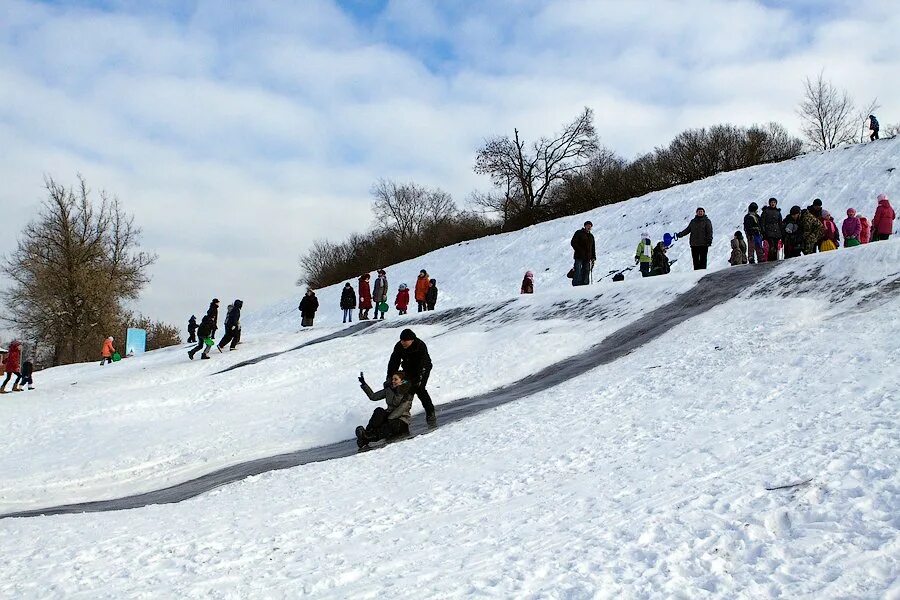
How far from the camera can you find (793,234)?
55.6 ft

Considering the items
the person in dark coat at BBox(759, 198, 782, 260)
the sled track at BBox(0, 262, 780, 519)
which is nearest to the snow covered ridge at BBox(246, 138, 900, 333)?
the person in dark coat at BBox(759, 198, 782, 260)

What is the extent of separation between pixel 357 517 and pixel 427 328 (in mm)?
Result: 13082

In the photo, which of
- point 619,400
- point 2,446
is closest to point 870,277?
point 619,400

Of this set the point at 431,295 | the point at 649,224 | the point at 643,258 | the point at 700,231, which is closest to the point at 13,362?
the point at 431,295

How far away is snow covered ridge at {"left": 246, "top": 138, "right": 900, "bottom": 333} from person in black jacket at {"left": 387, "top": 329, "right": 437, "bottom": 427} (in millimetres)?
15149

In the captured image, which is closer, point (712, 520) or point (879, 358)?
point (712, 520)

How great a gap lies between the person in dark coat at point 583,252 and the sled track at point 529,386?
4268 millimetres

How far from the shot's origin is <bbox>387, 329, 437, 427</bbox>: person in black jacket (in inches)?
443

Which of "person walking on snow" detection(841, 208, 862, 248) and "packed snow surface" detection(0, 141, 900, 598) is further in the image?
"person walking on snow" detection(841, 208, 862, 248)

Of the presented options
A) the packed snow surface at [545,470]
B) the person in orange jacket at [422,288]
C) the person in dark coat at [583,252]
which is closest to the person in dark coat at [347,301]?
the person in orange jacket at [422,288]

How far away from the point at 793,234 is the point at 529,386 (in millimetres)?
7902

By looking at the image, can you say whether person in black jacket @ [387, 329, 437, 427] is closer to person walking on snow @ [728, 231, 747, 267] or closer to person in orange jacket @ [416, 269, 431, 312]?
person walking on snow @ [728, 231, 747, 267]

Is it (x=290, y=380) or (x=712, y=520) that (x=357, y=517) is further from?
(x=290, y=380)

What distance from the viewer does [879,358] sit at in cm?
855
